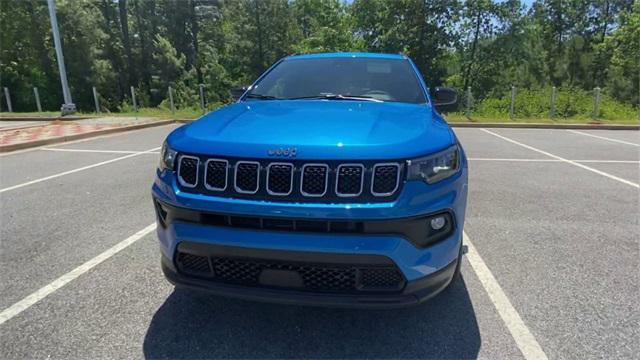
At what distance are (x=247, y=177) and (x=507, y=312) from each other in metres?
1.91

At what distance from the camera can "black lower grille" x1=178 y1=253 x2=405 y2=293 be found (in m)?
1.99

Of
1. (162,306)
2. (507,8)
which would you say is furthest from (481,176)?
(507,8)

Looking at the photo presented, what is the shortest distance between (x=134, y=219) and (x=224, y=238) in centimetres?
277

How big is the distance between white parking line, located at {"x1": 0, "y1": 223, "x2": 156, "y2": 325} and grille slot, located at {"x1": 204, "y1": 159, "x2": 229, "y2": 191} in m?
1.70

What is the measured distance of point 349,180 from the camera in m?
1.99

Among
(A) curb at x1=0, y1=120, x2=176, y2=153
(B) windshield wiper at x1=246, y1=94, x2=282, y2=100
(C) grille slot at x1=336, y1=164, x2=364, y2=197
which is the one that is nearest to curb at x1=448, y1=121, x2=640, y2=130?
(A) curb at x1=0, y1=120, x2=176, y2=153

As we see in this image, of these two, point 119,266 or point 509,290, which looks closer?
point 509,290

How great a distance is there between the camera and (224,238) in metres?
2.04

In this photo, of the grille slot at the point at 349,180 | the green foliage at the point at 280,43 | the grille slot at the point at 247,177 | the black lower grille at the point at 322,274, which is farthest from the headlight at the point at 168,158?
the green foliage at the point at 280,43

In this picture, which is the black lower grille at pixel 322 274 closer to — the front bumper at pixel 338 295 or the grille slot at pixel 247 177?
the front bumper at pixel 338 295

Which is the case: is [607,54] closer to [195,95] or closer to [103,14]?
[195,95]

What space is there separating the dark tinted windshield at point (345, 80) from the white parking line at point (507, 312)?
143 cm

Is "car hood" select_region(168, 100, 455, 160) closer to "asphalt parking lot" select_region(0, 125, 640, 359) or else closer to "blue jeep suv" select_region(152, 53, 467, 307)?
"blue jeep suv" select_region(152, 53, 467, 307)

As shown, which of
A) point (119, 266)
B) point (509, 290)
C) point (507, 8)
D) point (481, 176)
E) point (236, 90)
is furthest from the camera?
point (507, 8)
